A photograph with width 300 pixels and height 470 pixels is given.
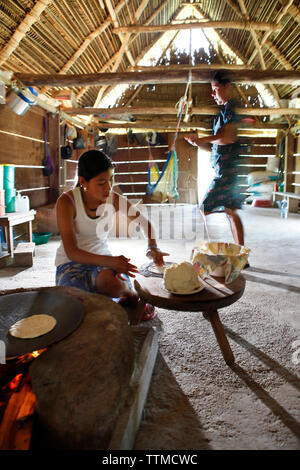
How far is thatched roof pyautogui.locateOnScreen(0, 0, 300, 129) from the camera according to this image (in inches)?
156

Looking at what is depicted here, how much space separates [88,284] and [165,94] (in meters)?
8.32

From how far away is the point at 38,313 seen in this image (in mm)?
1035

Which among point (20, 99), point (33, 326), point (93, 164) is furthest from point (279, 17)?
point (33, 326)

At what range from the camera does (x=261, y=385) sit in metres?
1.28

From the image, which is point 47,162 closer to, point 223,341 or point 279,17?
point 279,17

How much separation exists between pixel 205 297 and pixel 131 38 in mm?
6395

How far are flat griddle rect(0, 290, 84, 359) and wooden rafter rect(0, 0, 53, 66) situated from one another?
3.97 meters

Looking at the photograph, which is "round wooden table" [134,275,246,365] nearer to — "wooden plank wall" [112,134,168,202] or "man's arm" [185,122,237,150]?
"man's arm" [185,122,237,150]

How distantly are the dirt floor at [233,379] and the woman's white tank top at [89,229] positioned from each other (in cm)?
61

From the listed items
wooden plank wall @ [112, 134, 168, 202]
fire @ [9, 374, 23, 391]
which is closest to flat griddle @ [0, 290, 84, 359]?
fire @ [9, 374, 23, 391]

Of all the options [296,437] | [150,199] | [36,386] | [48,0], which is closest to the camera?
[36,386]

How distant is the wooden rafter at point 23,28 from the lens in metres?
3.66
